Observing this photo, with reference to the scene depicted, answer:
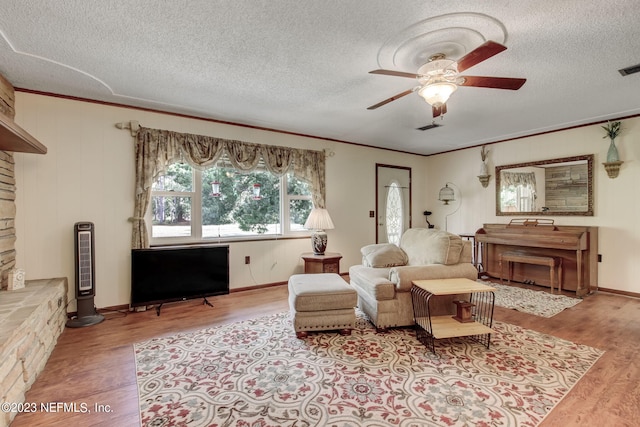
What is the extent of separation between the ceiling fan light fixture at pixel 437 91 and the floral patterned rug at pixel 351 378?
2.00 metres

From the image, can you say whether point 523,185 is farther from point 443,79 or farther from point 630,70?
point 443,79

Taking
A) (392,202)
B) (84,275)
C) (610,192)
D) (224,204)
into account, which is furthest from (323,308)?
(610,192)

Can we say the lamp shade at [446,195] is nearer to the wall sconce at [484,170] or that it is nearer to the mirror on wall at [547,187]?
the wall sconce at [484,170]

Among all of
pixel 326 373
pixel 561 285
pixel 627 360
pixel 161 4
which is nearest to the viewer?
pixel 161 4

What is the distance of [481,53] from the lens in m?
1.81

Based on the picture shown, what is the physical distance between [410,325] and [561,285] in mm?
2951

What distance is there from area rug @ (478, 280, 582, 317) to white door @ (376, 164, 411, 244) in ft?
6.42

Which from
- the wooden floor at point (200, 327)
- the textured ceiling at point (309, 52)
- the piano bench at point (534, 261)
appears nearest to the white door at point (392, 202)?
the piano bench at point (534, 261)

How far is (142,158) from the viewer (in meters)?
3.48

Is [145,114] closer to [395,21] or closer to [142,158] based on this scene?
[142,158]

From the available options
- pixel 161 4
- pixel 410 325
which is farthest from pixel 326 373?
pixel 161 4

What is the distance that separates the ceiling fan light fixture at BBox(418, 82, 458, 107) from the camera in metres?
2.17

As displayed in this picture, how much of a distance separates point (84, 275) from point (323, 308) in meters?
2.48

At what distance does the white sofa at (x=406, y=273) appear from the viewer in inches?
110
